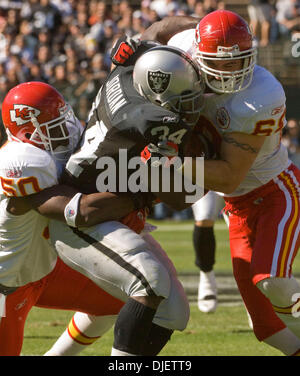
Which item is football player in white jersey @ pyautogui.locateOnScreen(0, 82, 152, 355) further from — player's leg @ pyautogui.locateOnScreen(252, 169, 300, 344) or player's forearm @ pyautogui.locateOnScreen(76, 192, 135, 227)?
player's leg @ pyautogui.locateOnScreen(252, 169, 300, 344)

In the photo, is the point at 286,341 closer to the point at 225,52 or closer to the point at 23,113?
the point at 225,52

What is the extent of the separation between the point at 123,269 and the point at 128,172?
1.40 ft

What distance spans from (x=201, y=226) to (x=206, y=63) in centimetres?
253

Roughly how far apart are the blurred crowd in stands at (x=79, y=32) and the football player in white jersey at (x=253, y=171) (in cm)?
864

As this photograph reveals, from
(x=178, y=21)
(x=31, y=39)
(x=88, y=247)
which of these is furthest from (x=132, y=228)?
(x=31, y=39)

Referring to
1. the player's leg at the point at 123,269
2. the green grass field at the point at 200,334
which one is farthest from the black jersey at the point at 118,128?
the green grass field at the point at 200,334

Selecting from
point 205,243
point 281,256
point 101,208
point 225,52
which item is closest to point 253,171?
point 281,256

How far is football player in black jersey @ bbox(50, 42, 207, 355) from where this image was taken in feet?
10.7

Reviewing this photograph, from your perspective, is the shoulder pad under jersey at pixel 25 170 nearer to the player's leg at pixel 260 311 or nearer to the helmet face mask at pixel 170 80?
the helmet face mask at pixel 170 80

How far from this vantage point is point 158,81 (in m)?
3.41

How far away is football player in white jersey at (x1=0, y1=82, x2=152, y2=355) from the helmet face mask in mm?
452

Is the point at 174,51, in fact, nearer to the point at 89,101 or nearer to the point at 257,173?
the point at 257,173

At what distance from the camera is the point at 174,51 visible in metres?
3.47

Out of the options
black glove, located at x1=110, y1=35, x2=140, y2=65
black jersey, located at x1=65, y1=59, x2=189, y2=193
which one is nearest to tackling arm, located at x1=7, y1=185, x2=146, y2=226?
black jersey, located at x1=65, y1=59, x2=189, y2=193
